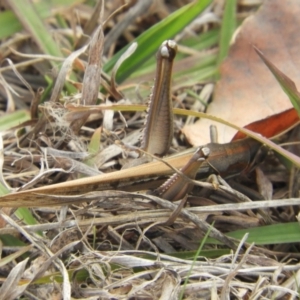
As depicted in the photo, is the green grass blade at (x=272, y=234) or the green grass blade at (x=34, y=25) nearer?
the green grass blade at (x=272, y=234)

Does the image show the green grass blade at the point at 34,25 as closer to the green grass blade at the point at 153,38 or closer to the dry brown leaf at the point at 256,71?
the green grass blade at the point at 153,38

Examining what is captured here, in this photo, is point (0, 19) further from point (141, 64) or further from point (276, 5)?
point (276, 5)

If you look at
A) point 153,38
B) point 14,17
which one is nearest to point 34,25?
point 14,17

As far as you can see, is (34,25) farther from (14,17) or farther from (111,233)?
(111,233)

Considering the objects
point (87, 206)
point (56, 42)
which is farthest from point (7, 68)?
point (87, 206)

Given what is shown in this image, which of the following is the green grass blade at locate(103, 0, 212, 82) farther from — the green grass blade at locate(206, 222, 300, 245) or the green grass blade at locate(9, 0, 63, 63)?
the green grass blade at locate(206, 222, 300, 245)

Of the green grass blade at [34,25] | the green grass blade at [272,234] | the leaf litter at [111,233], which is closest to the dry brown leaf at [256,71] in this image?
the leaf litter at [111,233]

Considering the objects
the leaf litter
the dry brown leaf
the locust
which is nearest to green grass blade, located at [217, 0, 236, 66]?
the dry brown leaf
